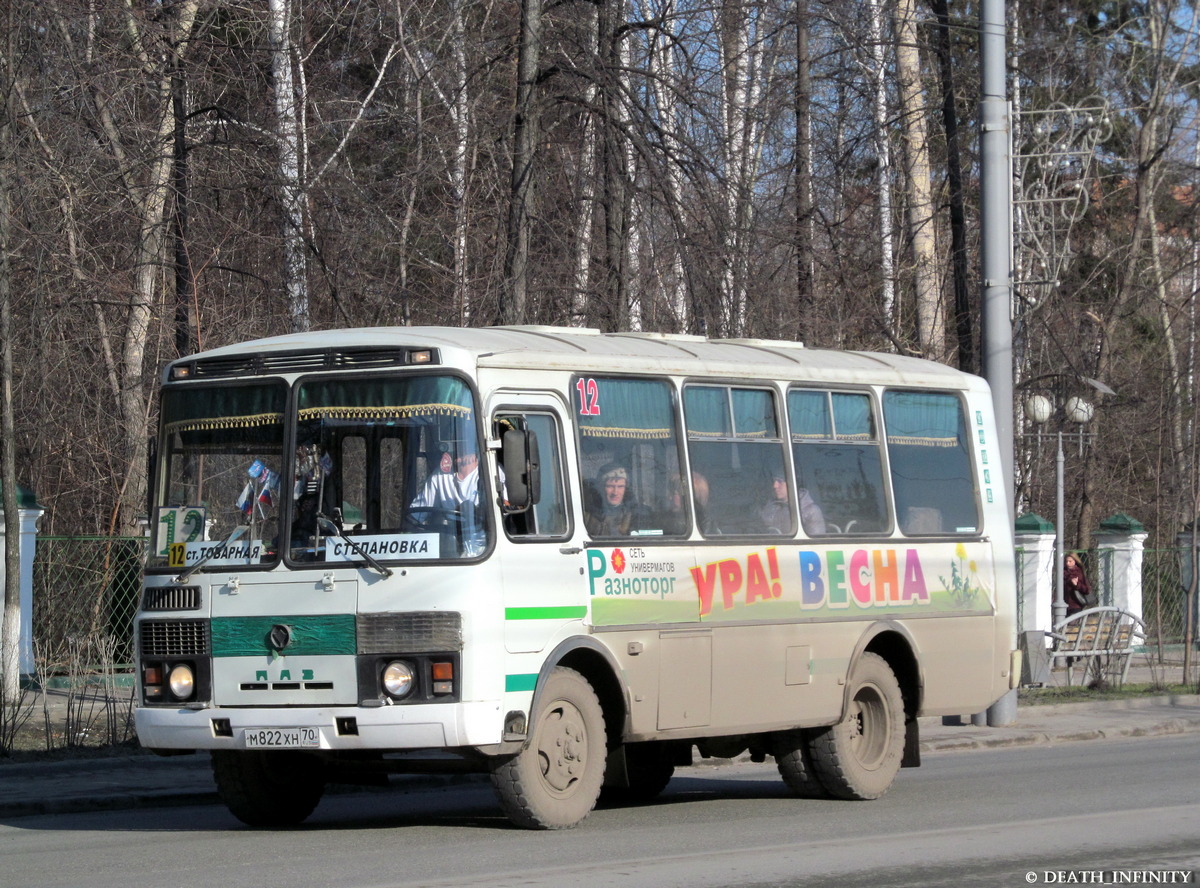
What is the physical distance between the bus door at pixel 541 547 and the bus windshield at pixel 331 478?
0.27 metres

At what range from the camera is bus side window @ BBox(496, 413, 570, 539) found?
34.1 feet

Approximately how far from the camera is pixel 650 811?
1214 centimetres

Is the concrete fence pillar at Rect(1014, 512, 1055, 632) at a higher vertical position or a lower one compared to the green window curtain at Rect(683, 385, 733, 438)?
lower

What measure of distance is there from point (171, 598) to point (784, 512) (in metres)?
4.16

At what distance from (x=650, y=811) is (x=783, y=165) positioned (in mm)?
13821

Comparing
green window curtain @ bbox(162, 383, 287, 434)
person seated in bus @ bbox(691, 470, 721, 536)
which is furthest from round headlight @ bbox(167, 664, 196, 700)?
person seated in bus @ bbox(691, 470, 721, 536)

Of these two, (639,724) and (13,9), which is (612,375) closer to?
(639,724)

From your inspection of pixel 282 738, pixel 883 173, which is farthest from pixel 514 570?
pixel 883 173

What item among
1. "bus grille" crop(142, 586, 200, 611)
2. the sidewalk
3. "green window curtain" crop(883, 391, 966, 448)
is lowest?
the sidewalk

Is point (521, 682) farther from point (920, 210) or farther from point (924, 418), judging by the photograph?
point (920, 210)

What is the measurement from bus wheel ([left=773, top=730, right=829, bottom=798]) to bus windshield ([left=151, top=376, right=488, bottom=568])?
11.8ft

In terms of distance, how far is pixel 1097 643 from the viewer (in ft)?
73.3

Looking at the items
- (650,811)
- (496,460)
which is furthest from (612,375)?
(650,811)

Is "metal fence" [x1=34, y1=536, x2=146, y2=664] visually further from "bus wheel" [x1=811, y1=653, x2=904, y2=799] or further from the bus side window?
the bus side window
